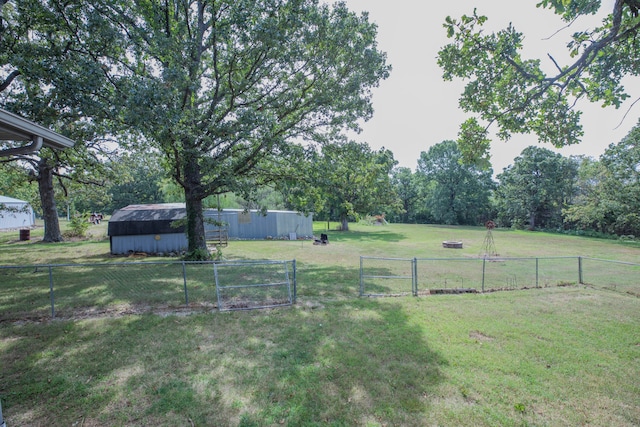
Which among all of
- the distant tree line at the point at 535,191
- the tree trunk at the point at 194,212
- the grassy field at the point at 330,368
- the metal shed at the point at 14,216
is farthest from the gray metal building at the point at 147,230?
the metal shed at the point at 14,216

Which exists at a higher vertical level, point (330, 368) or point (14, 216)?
point (14, 216)

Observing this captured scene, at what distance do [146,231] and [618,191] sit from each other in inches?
1609

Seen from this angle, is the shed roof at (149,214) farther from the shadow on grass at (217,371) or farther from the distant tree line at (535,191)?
the distant tree line at (535,191)

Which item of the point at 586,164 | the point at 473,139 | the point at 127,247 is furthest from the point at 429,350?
the point at 586,164

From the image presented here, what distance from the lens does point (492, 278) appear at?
→ 38.2 ft

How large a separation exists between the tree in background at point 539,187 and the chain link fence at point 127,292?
46470 mm

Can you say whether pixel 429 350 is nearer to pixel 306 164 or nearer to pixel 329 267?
pixel 329 267

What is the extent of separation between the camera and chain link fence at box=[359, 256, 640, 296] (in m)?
9.56

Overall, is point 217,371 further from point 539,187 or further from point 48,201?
point 539,187

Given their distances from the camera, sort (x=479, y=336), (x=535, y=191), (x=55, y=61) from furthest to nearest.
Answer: (x=535, y=191) < (x=55, y=61) < (x=479, y=336)

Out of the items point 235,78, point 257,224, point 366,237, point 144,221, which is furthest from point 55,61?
point 366,237

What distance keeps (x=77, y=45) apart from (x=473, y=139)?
527 inches

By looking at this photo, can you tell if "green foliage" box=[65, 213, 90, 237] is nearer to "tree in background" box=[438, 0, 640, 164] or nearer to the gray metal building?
the gray metal building

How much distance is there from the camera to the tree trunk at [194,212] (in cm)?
1420
